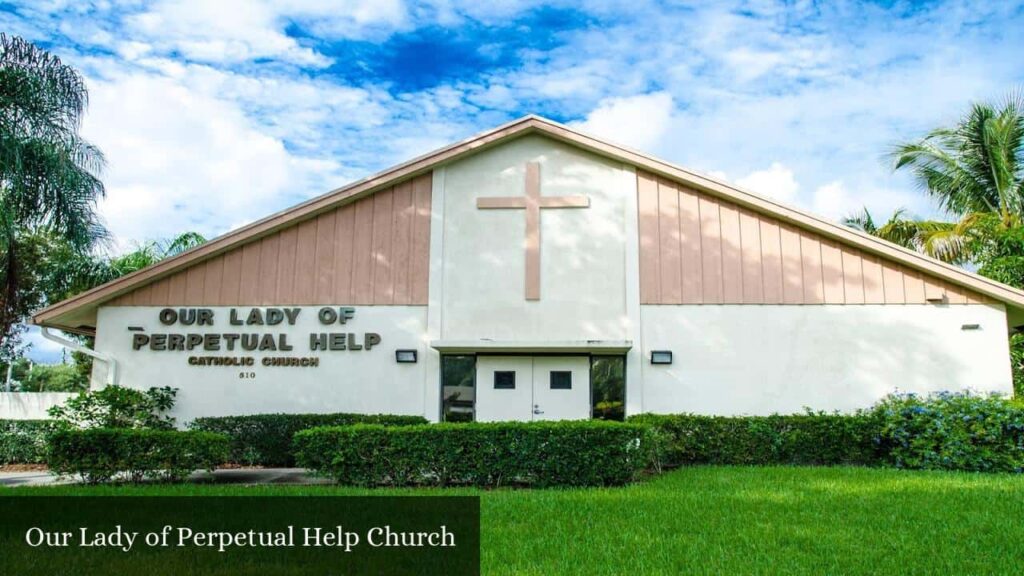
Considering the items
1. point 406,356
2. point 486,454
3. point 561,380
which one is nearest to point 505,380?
point 561,380

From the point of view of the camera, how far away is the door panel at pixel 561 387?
14312 mm

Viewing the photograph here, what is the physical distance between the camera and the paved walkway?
1095 cm

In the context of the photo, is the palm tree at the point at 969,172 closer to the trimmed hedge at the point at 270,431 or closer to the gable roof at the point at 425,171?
the gable roof at the point at 425,171

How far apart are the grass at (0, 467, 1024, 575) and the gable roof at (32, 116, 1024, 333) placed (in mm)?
5610

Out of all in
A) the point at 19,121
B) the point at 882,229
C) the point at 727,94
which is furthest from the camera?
the point at 882,229

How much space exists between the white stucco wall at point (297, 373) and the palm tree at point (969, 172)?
16544 millimetres

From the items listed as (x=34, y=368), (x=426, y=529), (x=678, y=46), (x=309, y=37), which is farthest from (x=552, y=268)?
(x=34, y=368)

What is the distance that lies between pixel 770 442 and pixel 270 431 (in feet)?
30.3

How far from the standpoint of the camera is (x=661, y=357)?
14234mm

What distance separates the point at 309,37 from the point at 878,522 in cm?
1336

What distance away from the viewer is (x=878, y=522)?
7008 millimetres

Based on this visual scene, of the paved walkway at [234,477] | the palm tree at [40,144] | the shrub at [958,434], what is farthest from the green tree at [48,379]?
the shrub at [958,434]

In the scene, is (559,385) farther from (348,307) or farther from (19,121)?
(19,121)

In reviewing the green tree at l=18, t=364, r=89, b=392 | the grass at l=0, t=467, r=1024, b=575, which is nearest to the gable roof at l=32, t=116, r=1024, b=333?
the grass at l=0, t=467, r=1024, b=575
